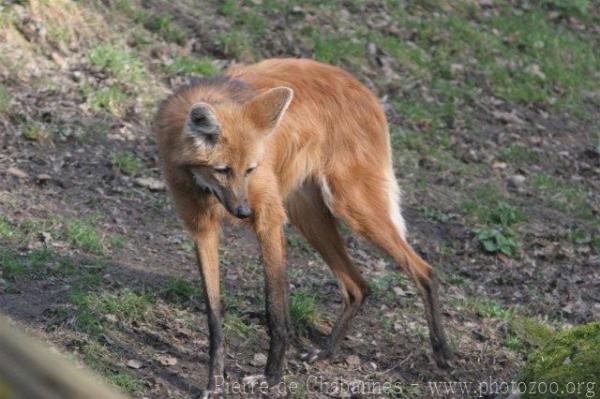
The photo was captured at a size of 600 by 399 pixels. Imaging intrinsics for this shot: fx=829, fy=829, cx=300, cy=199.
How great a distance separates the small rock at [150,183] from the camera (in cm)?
623

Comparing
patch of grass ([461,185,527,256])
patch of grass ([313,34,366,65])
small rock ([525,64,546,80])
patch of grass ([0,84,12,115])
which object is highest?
patch of grass ([0,84,12,115])

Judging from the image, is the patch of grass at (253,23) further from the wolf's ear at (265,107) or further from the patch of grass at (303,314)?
the wolf's ear at (265,107)

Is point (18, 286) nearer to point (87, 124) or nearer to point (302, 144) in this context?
point (302, 144)

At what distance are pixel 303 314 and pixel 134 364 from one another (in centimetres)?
117

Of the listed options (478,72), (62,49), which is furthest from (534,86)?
(62,49)

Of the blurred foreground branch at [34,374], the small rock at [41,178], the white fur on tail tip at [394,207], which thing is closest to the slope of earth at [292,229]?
the small rock at [41,178]

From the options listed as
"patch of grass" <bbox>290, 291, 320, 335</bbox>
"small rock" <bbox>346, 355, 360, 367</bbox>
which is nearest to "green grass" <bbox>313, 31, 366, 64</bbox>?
"patch of grass" <bbox>290, 291, 320, 335</bbox>

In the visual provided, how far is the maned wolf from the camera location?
406 centimetres

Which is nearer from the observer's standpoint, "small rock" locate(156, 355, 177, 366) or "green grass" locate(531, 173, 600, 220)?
"small rock" locate(156, 355, 177, 366)

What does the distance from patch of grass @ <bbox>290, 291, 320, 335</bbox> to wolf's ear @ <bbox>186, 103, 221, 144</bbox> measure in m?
1.41

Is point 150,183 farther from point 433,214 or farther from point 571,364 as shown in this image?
point 571,364

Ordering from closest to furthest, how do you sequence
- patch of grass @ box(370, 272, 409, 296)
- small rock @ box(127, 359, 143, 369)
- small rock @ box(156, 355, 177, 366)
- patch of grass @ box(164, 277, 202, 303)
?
small rock @ box(127, 359, 143, 369) < small rock @ box(156, 355, 177, 366) < patch of grass @ box(164, 277, 202, 303) < patch of grass @ box(370, 272, 409, 296)

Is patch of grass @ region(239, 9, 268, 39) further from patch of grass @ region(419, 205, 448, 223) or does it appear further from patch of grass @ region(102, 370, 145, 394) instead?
patch of grass @ region(102, 370, 145, 394)

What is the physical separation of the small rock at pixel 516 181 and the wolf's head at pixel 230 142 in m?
4.25
